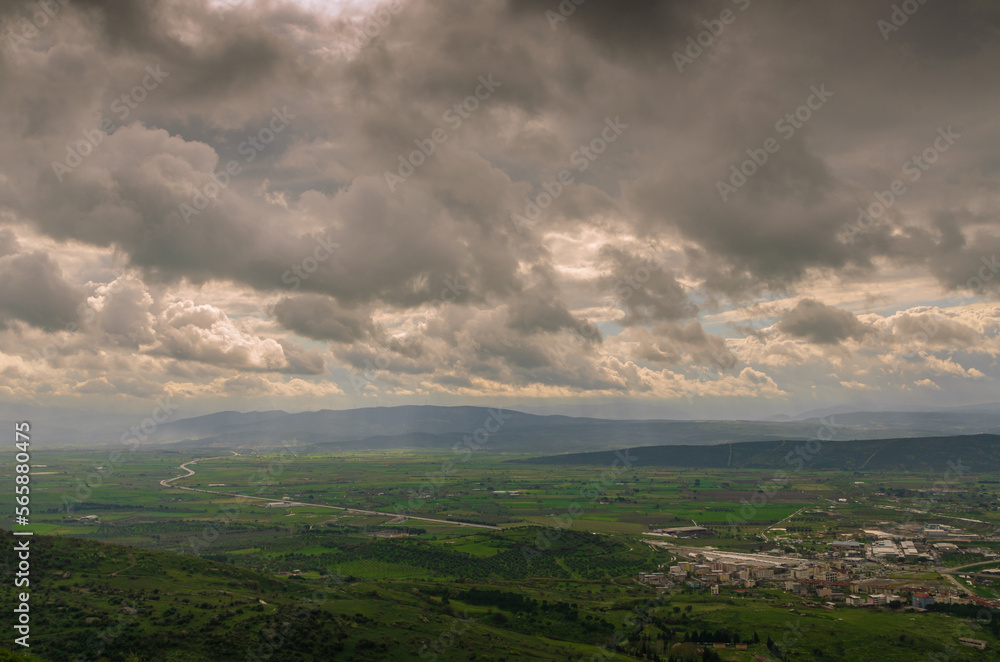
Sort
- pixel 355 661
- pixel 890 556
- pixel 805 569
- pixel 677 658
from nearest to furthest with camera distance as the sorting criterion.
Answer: pixel 355 661 < pixel 677 658 < pixel 805 569 < pixel 890 556

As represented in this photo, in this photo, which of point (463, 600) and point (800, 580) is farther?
point (800, 580)

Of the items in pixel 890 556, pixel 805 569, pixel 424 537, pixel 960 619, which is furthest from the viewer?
pixel 424 537

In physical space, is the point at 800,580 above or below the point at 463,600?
below

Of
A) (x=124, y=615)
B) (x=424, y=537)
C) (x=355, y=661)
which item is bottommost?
(x=424, y=537)

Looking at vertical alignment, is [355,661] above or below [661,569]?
above

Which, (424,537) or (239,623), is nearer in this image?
(239,623)

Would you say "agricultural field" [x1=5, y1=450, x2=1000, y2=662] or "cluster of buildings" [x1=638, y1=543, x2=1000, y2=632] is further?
"cluster of buildings" [x1=638, y1=543, x2=1000, y2=632]

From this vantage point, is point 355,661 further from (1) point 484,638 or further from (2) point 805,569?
(2) point 805,569

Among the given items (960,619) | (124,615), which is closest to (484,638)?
(124,615)

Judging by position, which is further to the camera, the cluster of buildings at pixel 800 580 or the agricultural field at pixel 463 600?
the cluster of buildings at pixel 800 580

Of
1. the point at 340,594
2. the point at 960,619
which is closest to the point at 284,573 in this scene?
the point at 340,594
